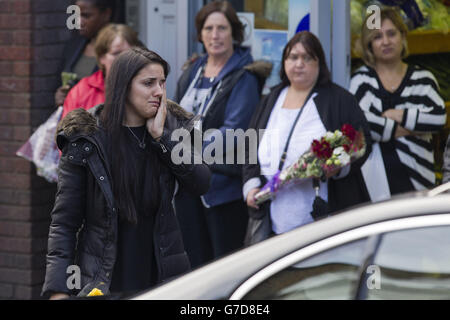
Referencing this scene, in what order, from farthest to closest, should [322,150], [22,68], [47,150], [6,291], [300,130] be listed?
[6,291]
[22,68]
[47,150]
[300,130]
[322,150]

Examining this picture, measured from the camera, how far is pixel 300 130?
20.7ft

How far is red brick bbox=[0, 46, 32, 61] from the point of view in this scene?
297 inches

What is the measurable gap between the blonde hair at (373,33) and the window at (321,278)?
381 centimetres

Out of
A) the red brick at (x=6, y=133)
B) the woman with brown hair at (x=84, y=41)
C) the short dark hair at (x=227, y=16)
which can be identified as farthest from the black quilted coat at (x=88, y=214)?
the red brick at (x=6, y=133)

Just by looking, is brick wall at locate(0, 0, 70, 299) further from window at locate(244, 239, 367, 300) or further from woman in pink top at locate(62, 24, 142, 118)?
window at locate(244, 239, 367, 300)

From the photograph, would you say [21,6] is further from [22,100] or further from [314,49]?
[314,49]

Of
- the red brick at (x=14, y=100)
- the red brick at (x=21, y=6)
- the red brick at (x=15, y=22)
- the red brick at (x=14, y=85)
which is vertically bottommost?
the red brick at (x=14, y=100)

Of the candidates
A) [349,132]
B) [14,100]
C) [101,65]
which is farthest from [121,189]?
[14,100]

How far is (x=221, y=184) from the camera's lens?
677 centimetres

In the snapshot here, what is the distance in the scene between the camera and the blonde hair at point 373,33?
679cm

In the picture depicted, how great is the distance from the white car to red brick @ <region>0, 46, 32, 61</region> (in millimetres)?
4546

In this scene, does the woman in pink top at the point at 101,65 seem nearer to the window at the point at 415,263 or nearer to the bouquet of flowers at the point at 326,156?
the bouquet of flowers at the point at 326,156

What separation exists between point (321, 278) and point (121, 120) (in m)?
1.75

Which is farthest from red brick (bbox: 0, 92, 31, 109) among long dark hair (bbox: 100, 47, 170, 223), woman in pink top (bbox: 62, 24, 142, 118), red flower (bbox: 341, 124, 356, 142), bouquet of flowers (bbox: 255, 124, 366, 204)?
long dark hair (bbox: 100, 47, 170, 223)
